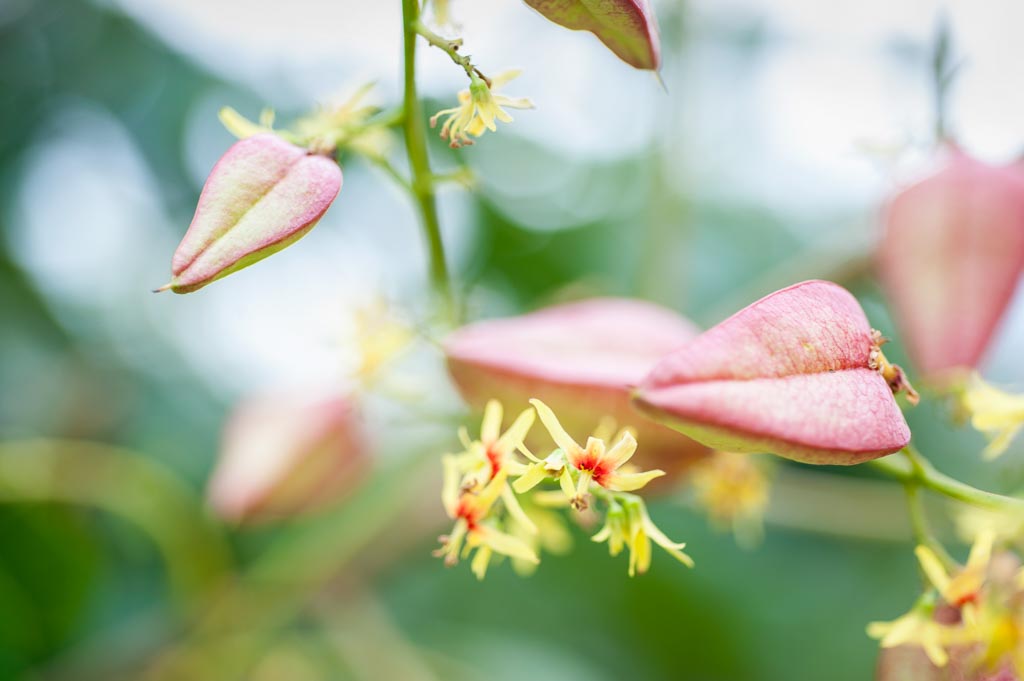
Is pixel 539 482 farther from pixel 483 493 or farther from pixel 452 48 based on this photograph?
pixel 452 48

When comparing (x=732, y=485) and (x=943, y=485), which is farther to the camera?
(x=732, y=485)

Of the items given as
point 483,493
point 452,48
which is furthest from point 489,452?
point 452,48

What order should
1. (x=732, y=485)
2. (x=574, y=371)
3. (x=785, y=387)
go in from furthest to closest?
(x=732, y=485) < (x=574, y=371) < (x=785, y=387)

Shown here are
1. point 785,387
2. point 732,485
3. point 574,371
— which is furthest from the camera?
point 732,485

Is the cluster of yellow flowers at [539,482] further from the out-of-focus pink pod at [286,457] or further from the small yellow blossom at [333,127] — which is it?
the out-of-focus pink pod at [286,457]

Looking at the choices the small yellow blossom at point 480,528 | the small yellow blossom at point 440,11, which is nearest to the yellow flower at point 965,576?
the small yellow blossom at point 480,528

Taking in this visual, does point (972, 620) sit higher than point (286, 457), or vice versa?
point (972, 620)

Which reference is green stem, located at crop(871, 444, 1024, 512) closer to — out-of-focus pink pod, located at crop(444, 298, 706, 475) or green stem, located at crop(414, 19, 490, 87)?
out-of-focus pink pod, located at crop(444, 298, 706, 475)
